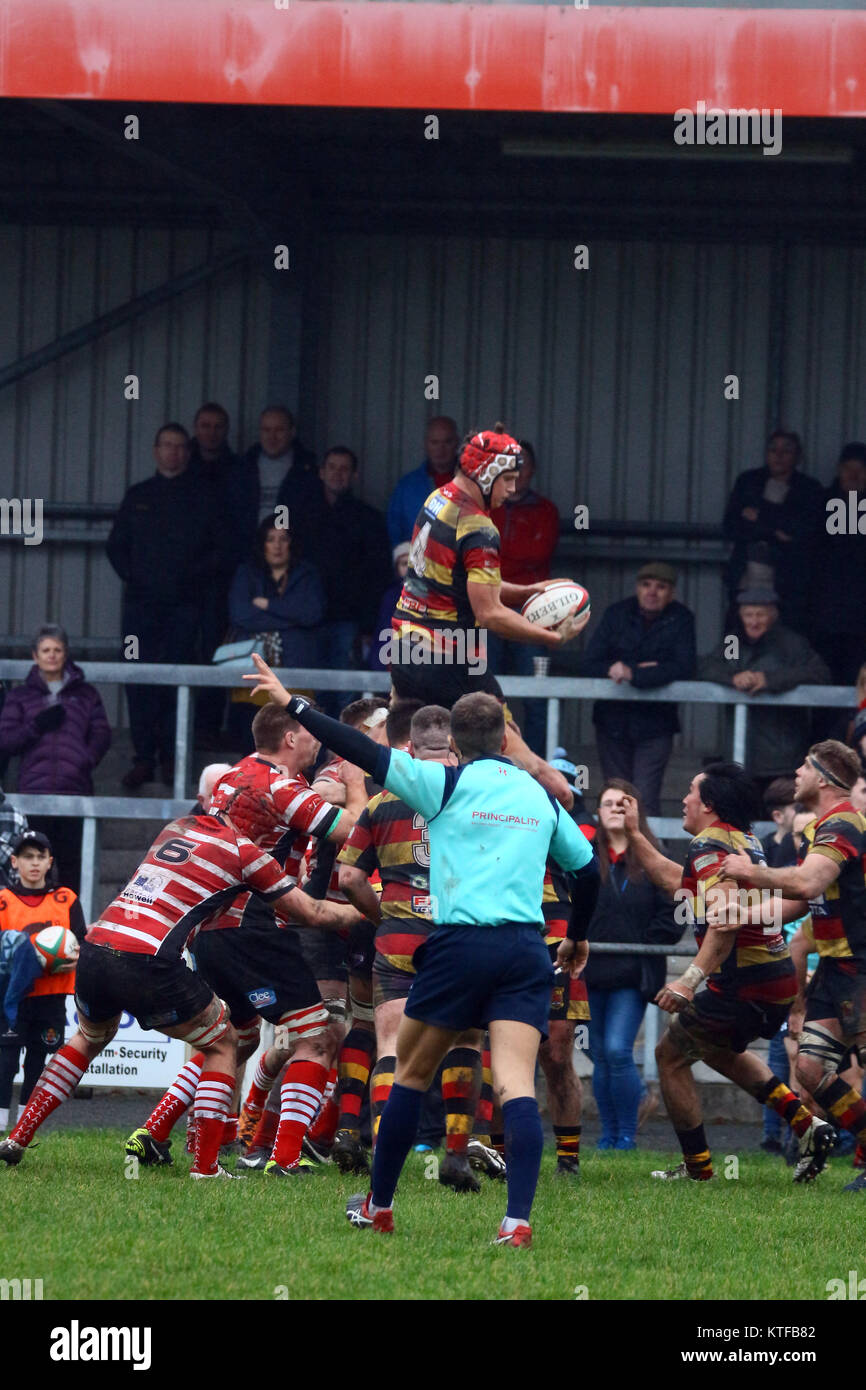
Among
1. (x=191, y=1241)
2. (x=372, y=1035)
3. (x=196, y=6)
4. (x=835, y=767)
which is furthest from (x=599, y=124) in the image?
(x=191, y=1241)

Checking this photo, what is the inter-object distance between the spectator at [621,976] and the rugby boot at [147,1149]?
278cm

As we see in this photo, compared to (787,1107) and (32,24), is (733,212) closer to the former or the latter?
(32,24)

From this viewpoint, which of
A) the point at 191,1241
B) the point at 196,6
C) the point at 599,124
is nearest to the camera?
the point at 191,1241

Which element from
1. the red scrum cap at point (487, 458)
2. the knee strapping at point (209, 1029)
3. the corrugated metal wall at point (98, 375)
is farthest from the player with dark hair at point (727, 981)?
the corrugated metal wall at point (98, 375)

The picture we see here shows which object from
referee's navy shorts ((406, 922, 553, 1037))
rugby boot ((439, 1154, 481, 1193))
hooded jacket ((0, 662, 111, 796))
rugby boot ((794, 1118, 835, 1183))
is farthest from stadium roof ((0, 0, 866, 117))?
referee's navy shorts ((406, 922, 553, 1037))

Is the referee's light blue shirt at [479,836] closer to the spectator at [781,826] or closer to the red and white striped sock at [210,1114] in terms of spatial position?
the red and white striped sock at [210,1114]

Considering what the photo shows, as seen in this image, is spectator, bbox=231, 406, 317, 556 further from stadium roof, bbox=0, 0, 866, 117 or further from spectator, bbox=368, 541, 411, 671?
stadium roof, bbox=0, 0, 866, 117

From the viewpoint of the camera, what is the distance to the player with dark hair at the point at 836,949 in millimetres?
8648

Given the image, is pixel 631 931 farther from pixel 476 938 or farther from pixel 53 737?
pixel 476 938

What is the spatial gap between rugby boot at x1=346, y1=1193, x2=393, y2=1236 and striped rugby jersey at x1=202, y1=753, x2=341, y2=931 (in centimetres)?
143

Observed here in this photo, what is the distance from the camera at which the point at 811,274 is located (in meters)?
16.1

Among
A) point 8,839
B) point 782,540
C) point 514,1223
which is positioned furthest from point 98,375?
point 514,1223

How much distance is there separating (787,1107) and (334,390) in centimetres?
936

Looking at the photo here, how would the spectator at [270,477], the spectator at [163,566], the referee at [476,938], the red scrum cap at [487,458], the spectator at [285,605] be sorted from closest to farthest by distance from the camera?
the referee at [476,938] < the red scrum cap at [487,458] < the spectator at [285,605] < the spectator at [163,566] < the spectator at [270,477]
